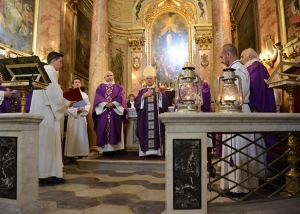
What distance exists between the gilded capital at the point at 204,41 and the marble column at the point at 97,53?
648 cm

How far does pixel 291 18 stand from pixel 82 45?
7586 millimetres

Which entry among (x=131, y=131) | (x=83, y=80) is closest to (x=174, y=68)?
(x=83, y=80)

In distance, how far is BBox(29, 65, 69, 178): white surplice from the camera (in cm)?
352

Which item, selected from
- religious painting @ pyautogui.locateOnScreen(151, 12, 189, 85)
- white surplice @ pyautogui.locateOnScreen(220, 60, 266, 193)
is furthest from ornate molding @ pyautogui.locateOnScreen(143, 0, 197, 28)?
white surplice @ pyautogui.locateOnScreen(220, 60, 266, 193)

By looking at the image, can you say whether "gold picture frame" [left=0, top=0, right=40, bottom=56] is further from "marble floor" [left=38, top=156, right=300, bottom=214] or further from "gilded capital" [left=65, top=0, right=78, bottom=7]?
"marble floor" [left=38, top=156, right=300, bottom=214]

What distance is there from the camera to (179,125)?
206 cm

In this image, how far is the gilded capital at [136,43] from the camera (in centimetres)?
1334

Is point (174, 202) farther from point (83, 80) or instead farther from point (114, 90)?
point (83, 80)

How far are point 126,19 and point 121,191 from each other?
39.7 ft

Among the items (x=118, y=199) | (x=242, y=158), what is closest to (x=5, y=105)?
(x=118, y=199)

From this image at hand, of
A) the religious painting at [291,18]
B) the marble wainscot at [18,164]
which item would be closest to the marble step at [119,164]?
the marble wainscot at [18,164]

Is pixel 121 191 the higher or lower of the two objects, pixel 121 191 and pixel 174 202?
the lower

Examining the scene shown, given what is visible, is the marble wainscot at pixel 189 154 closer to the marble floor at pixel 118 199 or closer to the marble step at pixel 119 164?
the marble floor at pixel 118 199

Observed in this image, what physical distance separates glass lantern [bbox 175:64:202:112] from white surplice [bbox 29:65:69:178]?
1955mm
